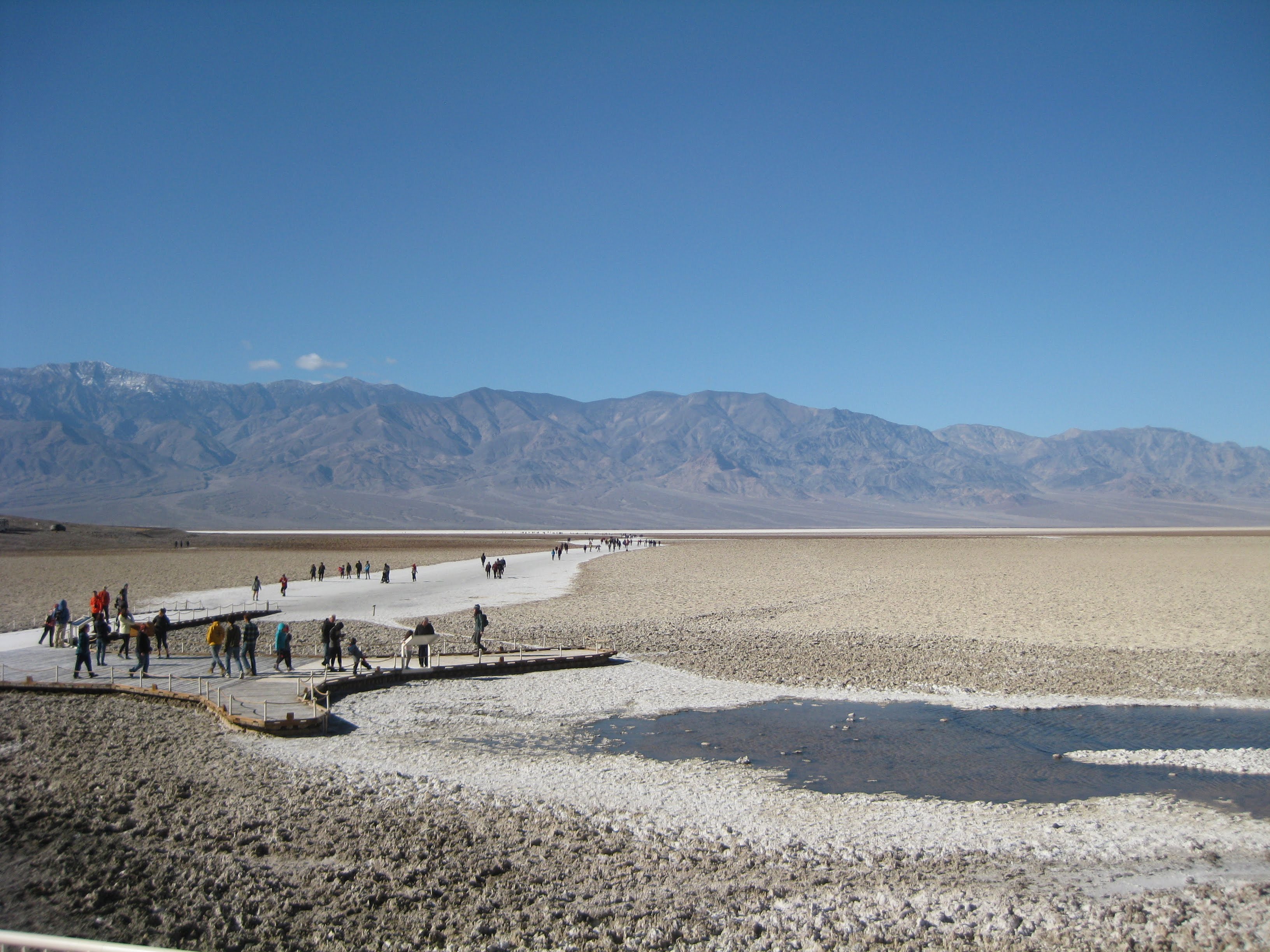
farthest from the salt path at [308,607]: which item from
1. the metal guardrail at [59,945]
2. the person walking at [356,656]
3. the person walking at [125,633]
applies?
the metal guardrail at [59,945]

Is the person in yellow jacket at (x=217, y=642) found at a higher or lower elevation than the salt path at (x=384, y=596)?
higher

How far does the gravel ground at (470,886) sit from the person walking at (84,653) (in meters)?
5.89

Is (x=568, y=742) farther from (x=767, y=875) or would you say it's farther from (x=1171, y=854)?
(x=1171, y=854)

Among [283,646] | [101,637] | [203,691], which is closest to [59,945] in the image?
[203,691]

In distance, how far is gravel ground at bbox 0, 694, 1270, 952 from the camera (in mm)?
7410

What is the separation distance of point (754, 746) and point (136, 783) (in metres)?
8.23

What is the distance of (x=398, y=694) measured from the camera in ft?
54.1

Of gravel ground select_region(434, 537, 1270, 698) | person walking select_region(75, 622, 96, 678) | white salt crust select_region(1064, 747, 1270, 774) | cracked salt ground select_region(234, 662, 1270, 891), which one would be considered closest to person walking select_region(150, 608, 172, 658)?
person walking select_region(75, 622, 96, 678)

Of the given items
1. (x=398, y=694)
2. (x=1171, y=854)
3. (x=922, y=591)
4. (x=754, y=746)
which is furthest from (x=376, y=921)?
(x=922, y=591)

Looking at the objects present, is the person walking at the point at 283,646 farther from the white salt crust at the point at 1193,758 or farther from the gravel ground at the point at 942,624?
the white salt crust at the point at 1193,758

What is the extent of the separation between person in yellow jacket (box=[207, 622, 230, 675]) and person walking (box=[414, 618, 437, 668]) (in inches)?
143

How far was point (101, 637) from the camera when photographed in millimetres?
18203

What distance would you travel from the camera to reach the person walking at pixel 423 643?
18516 mm

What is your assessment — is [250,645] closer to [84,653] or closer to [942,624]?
[84,653]
